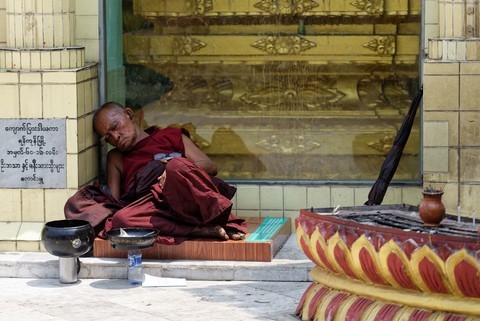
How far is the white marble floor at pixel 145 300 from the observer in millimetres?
8641

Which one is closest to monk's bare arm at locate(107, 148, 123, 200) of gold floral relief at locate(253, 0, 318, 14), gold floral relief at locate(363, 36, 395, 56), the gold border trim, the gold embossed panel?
the gold embossed panel

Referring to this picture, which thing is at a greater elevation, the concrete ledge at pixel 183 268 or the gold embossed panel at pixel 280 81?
the gold embossed panel at pixel 280 81

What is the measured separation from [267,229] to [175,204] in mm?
871

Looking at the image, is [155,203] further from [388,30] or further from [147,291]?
[388,30]

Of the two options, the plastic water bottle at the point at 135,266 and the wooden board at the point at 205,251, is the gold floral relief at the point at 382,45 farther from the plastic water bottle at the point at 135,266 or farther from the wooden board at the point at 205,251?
the plastic water bottle at the point at 135,266

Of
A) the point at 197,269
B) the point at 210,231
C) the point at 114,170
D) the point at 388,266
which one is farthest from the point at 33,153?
the point at 388,266

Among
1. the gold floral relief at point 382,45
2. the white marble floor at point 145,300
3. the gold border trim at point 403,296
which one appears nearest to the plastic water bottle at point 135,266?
the white marble floor at point 145,300

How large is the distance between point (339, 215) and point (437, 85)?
1.88 metres

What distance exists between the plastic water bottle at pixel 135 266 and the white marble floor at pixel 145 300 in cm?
7

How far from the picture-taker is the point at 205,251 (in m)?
9.74

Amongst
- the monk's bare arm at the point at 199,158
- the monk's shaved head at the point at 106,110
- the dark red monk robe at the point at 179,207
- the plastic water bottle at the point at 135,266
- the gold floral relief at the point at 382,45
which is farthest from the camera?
the gold floral relief at the point at 382,45

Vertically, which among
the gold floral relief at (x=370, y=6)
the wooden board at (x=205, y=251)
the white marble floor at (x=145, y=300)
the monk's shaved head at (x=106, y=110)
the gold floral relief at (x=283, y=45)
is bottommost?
the white marble floor at (x=145, y=300)

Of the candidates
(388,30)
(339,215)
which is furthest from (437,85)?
(339,215)

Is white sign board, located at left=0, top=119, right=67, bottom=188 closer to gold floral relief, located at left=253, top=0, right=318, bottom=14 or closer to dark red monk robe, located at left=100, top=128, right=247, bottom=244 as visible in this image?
dark red monk robe, located at left=100, top=128, right=247, bottom=244
